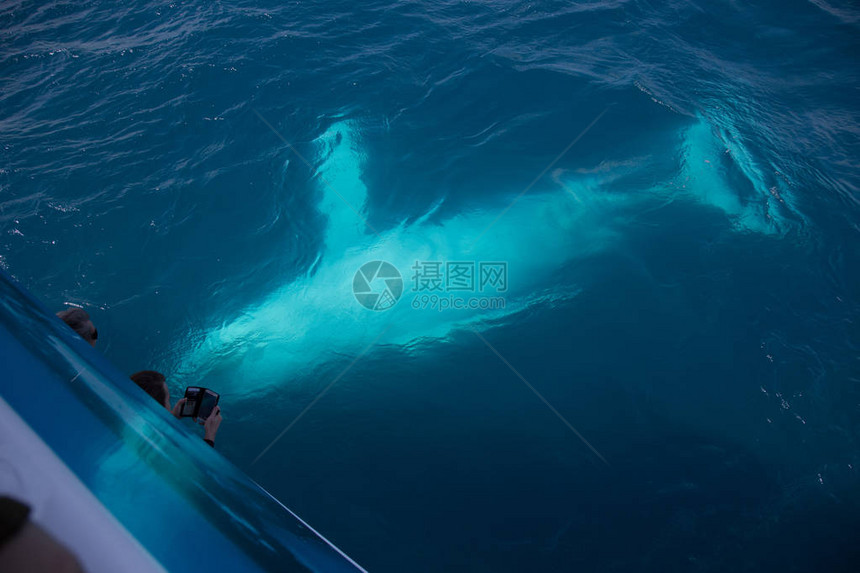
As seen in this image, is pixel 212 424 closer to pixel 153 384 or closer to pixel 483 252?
pixel 153 384

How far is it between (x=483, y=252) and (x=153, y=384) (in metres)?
3.75

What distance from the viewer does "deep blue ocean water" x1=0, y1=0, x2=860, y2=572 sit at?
3.79m

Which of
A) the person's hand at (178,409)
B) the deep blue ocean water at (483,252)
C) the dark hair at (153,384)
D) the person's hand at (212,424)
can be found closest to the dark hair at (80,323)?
the dark hair at (153,384)

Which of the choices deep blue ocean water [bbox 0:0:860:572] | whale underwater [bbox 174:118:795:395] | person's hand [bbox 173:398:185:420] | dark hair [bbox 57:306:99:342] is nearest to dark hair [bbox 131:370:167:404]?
person's hand [bbox 173:398:185:420]

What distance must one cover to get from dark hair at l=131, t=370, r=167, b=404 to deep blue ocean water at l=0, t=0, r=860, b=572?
1.31 m

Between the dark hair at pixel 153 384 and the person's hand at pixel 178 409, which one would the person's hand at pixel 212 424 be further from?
the dark hair at pixel 153 384

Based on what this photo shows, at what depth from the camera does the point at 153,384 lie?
2846 millimetres

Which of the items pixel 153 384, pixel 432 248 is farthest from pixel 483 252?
pixel 153 384

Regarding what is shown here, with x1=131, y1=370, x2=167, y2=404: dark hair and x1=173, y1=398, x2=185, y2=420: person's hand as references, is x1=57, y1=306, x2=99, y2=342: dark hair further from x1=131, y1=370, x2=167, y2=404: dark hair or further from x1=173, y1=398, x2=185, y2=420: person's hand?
x1=173, y1=398, x2=185, y2=420: person's hand

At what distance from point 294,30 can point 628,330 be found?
7628 mm

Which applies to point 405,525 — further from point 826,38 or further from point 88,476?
point 826,38

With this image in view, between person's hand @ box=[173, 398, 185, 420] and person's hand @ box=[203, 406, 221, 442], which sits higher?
person's hand @ box=[173, 398, 185, 420]

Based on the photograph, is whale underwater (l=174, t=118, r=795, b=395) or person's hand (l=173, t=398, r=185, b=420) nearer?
person's hand (l=173, t=398, r=185, b=420)

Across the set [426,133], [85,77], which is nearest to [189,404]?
[426,133]
